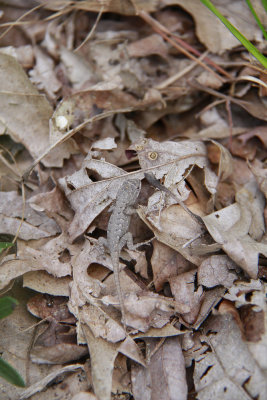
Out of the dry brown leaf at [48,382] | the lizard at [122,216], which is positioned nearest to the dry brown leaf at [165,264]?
the lizard at [122,216]

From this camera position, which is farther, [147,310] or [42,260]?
[42,260]

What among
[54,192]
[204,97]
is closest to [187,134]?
[204,97]

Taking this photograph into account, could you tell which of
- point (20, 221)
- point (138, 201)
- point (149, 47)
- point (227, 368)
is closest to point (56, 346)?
point (20, 221)

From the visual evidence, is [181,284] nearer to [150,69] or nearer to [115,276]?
[115,276]

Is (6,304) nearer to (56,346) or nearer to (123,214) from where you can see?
(56,346)

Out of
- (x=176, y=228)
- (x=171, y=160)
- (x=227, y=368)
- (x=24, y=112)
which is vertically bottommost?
(x=227, y=368)

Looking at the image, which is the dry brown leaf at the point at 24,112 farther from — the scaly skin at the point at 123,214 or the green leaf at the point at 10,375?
the green leaf at the point at 10,375
